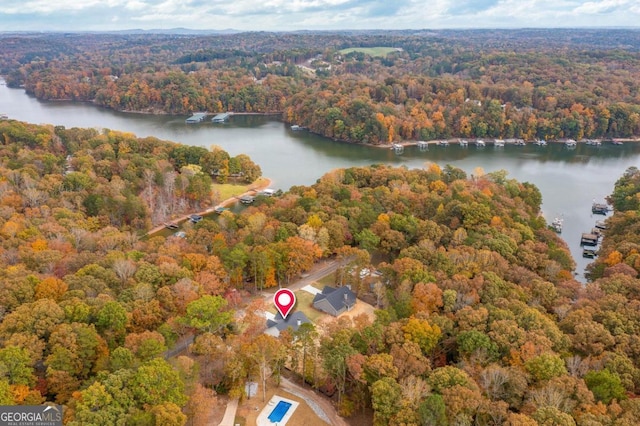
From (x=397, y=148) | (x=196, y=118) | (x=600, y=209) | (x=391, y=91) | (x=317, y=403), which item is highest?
(x=391, y=91)

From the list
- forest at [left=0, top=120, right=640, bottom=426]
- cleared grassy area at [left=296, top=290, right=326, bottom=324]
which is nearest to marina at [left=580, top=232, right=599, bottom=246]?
forest at [left=0, top=120, right=640, bottom=426]

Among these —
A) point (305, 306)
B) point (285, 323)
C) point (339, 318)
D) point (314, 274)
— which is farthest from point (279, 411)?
point (314, 274)

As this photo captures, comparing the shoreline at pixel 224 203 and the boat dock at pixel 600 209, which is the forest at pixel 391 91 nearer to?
the shoreline at pixel 224 203

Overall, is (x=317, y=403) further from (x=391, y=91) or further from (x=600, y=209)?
(x=391, y=91)

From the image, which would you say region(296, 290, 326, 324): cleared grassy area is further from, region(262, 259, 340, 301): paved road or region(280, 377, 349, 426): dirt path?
region(280, 377, 349, 426): dirt path

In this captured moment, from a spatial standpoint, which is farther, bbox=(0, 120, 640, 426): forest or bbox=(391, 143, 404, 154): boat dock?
bbox=(391, 143, 404, 154): boat dock

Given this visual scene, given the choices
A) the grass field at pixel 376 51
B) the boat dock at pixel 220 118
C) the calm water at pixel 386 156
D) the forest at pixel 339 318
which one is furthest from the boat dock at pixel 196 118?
the grass field at pixel 376 51

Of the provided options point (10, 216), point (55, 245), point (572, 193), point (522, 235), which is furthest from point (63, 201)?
point (572, 193)
